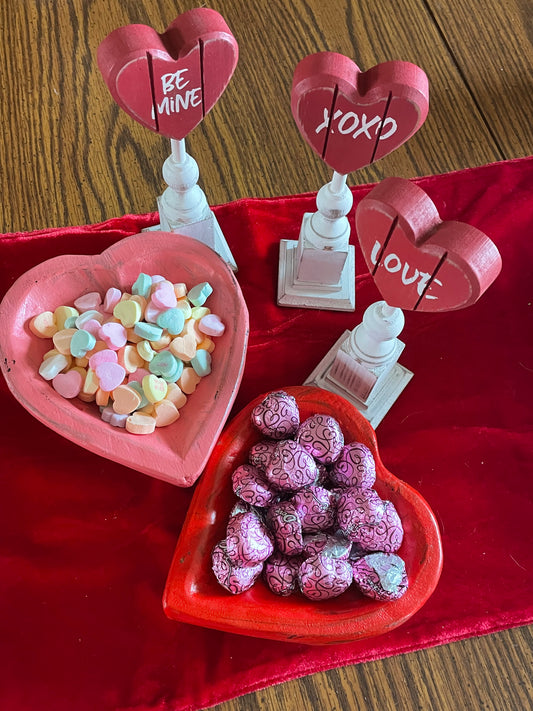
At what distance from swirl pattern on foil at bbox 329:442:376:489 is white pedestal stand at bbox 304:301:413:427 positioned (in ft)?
0.42

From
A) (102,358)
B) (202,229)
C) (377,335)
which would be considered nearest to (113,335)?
(102,358)

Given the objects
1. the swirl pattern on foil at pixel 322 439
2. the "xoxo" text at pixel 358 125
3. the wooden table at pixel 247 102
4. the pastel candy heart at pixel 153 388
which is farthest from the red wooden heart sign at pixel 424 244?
the wooden table at pixel 247 102

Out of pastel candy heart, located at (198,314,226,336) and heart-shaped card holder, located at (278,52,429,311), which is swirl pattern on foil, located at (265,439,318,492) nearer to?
pastel candy heart, located at (198,314,226,336)

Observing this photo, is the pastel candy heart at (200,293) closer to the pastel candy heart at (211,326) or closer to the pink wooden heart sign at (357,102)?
the pastel candy heart at (211,326)

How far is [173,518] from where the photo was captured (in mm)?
809

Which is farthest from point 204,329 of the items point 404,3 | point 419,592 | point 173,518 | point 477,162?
point 404,3

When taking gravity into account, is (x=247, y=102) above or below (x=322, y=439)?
above

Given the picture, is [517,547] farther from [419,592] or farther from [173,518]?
[173,518]

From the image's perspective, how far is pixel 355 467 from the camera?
70cm

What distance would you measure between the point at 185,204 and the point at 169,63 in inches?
8.9

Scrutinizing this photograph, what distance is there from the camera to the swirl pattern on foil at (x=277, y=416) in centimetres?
71

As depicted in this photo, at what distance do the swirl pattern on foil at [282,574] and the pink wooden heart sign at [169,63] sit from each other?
1.66ft

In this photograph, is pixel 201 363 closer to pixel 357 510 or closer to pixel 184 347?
pixel 184 347

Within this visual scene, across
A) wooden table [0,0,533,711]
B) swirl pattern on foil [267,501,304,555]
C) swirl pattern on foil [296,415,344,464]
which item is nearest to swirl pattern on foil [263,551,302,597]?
swirl pattern on foil [267,501,304,555]
